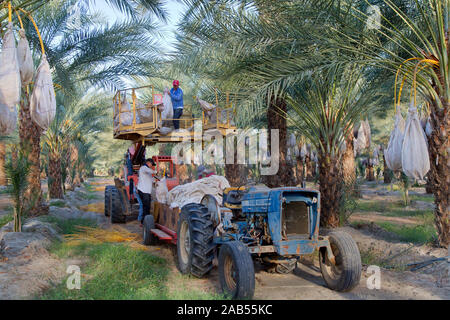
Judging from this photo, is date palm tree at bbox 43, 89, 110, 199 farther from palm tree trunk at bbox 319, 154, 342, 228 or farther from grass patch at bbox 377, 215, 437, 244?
grass patch at bbox 377, 215, 437, 244

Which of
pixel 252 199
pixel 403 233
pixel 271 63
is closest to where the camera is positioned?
pixel 252 199

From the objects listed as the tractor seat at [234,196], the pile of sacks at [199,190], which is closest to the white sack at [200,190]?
the pile of sacks at [199,190]

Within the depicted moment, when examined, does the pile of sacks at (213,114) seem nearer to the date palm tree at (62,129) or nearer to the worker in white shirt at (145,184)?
the worker in white shirt at (145,184)

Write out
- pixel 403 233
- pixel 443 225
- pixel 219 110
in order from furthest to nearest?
pixel 219 110 → pixel 403 233 → pixel 443 225

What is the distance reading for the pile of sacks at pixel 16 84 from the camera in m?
4.80

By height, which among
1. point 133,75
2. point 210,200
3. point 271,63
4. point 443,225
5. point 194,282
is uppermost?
point 133,75

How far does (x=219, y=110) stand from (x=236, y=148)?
329 inches

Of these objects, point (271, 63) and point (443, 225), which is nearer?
point (443, 225)

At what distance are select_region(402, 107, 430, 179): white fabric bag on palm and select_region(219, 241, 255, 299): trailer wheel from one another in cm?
345

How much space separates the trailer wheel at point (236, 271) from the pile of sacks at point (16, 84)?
3.26m

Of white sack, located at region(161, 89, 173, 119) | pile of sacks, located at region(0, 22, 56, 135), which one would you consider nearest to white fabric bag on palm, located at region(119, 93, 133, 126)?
white sack, located at region(161, 89, 173, 119)
